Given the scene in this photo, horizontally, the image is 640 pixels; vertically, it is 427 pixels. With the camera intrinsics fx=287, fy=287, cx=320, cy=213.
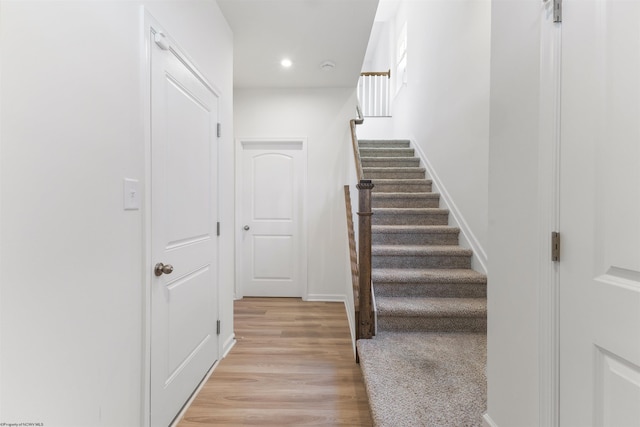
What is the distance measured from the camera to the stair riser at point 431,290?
92.6 inches

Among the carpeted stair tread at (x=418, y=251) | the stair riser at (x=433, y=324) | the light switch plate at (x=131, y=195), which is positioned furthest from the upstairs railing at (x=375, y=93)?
the light switch plate at (x=131, y=195)

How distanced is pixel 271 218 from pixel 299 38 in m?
2.05

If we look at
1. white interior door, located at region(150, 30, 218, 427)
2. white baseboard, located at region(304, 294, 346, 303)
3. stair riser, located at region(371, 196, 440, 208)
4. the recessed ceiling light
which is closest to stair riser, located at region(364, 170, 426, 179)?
stair riser, located at region(371, 196, 440, 208)

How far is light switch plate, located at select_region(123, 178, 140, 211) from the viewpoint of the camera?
3.85 feet

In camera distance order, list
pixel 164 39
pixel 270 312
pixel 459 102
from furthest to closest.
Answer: pixel 270 312
pixel 459 102
pixel 164 39

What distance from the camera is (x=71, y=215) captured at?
36.4 inches

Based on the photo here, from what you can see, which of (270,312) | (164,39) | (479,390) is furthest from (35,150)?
(270,312)

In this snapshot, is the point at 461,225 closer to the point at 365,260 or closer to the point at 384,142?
the point at 365,260

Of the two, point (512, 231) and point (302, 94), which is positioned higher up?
point (302, 94)

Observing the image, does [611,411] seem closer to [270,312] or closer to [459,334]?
[459,334]

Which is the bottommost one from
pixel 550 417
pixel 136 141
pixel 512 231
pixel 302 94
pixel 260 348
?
pixel 260 348

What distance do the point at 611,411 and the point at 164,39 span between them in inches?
83.5

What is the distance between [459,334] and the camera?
2.08 meters

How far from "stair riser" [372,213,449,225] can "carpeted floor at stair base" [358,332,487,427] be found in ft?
4.21
